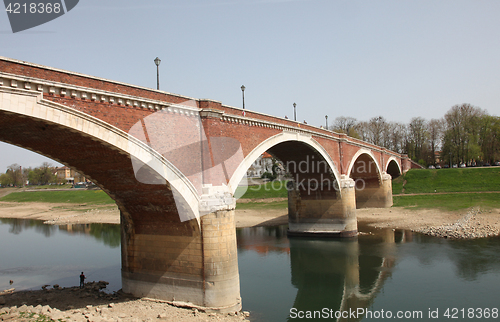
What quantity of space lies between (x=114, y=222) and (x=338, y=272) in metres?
28.5

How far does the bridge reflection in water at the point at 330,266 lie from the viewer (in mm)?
15156

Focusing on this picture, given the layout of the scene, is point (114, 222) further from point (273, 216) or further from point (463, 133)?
point (463, 133)

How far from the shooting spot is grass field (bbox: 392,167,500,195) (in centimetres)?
4156

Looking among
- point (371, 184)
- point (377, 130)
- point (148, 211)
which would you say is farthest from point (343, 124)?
point (148, 211)

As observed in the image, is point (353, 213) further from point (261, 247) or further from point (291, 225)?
point (261, 247)

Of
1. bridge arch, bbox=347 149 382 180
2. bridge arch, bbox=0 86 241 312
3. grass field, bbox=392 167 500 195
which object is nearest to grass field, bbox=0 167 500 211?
grass field, bbox=392 167 500 195

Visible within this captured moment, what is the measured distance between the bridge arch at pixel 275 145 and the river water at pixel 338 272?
5.14 metres

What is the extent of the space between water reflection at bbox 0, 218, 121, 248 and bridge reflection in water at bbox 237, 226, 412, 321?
11.0m

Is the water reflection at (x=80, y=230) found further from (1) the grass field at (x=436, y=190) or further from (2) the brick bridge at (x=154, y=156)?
(2) the brick bridge at (x=154, y=156)

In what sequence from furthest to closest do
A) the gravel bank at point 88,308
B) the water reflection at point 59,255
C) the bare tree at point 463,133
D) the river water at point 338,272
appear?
the bare tree at point 463,133
the water reflection at point 59,255
the river water at point 338,272
the gravel bank at point 88,308

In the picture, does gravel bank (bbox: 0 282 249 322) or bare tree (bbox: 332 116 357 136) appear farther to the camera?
bare tree (bbox: 332 116 357 136)

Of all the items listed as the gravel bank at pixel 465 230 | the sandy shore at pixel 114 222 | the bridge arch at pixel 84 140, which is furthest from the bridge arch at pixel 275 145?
the gravel bank at pixel 465 230

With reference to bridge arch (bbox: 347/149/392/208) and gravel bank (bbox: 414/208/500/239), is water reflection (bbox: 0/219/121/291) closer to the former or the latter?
gravel bank (bbox: 414/208/500/239)

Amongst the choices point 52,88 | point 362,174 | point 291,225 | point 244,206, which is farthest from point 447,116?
point 52,88
